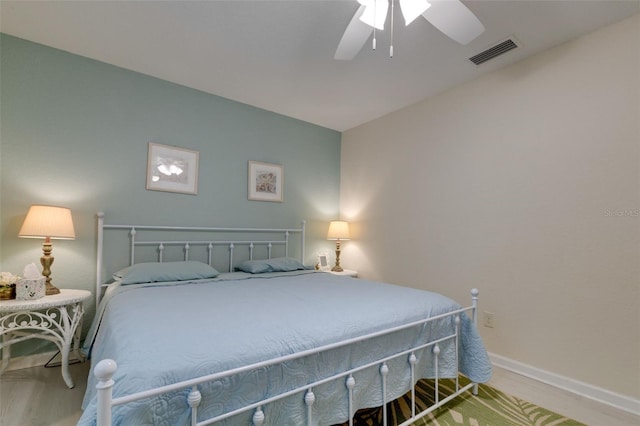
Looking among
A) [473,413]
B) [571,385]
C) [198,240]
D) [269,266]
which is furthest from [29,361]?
[571,385]

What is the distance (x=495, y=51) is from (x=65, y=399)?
3.72 metres

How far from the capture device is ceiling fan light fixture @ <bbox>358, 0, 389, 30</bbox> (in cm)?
143

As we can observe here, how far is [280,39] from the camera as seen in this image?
84.7 inches

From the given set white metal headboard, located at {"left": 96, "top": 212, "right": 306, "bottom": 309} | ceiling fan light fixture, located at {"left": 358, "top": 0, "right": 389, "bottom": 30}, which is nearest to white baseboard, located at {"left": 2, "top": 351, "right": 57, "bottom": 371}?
white metal headboard, located at {"left": 96, "top": 212, "right": 306, "bottom": 309}

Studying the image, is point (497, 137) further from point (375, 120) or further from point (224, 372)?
point (224, 372)

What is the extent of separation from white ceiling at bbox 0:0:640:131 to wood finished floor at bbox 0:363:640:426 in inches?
95.7

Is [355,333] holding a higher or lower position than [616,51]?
lower

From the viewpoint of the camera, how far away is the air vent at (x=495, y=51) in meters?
2.13

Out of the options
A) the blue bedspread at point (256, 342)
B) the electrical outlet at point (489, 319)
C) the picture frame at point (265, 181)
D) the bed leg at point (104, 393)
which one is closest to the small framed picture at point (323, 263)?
the picture frame at point (265, 181)

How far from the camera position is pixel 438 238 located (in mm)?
2863

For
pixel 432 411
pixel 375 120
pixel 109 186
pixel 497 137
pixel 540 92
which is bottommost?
pixel 432 411

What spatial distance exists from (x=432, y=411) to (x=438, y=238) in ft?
5.09

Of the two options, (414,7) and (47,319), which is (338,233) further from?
(47,319)

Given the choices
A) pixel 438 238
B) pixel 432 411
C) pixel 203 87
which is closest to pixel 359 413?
pixel 432 411
